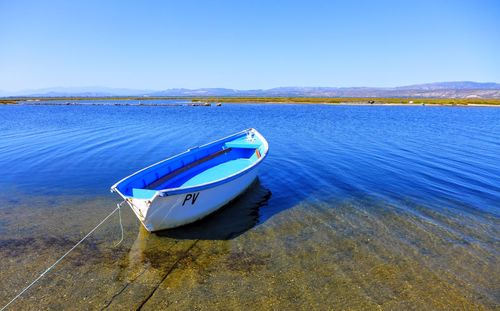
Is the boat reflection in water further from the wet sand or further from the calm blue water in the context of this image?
the calm blue water

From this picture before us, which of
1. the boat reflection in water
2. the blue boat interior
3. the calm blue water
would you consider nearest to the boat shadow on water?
the boat reflection in water

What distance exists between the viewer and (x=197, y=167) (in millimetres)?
13898

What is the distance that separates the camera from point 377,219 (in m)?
10.3

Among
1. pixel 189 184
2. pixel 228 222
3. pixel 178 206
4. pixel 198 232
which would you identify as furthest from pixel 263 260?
pixel 189 184

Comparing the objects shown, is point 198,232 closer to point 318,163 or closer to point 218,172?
point 218,172

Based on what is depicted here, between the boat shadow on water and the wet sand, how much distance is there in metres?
0.05

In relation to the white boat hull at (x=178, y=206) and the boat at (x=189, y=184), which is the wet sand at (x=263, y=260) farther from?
the boat at (x=189, y=184)

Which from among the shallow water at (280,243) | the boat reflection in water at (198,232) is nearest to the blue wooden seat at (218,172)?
the shallow water at (280,243)

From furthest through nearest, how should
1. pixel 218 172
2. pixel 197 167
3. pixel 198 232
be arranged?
pixel 197 167 → pixel 218 172 → pixel 198 232

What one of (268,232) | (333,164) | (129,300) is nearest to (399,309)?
(268,232)

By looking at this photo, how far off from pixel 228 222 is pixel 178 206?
6.50 ft

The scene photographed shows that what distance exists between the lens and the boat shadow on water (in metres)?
9.26

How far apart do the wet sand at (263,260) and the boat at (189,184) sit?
57 cm

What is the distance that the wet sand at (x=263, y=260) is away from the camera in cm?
655
